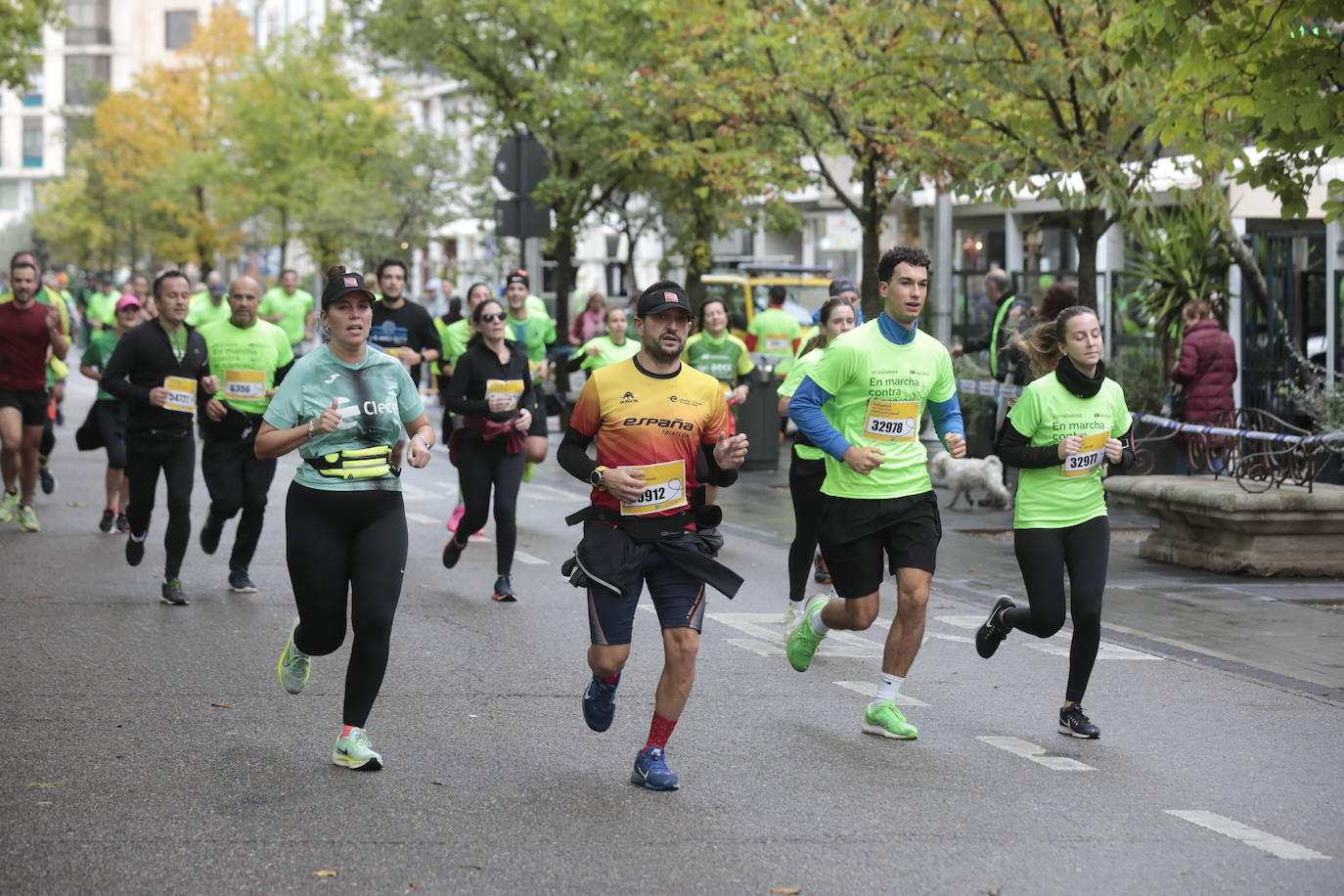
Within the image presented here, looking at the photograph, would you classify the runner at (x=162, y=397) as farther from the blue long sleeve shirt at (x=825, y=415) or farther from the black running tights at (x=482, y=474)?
the blue long sleeve shirt at (x=825, y=415)

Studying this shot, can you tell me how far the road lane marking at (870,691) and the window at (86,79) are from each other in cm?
7842

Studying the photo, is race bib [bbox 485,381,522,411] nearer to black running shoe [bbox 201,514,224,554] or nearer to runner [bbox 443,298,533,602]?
runner [bbox 443,298,533,602]

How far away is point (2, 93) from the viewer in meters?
126

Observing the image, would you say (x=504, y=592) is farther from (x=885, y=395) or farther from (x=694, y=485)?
(x=694, y=485)

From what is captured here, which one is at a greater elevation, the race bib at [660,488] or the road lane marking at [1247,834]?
the race bib at [660,488]

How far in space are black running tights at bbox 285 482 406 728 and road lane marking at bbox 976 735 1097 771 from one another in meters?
2.27

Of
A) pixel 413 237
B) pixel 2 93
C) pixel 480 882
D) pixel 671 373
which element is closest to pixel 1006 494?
pixel 671 373

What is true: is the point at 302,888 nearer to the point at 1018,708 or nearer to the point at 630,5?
the point at 1018,708

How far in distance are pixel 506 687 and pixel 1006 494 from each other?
8.49 meters

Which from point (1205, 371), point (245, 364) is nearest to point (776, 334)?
point (1205, 371)

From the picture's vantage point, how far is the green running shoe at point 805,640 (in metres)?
8.18

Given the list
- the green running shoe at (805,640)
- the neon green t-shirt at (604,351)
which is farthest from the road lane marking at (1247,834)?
the neon green t-shirt at (604,351)

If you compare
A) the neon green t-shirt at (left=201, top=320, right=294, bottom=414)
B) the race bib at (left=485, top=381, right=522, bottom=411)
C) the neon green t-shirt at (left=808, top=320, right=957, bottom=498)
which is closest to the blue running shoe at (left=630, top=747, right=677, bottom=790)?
the neon green t-shirt at (left=808, top=320, right=957, bottom=498)

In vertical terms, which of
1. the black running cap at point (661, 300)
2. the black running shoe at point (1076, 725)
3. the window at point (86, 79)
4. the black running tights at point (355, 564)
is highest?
the window at point (86, 79)
